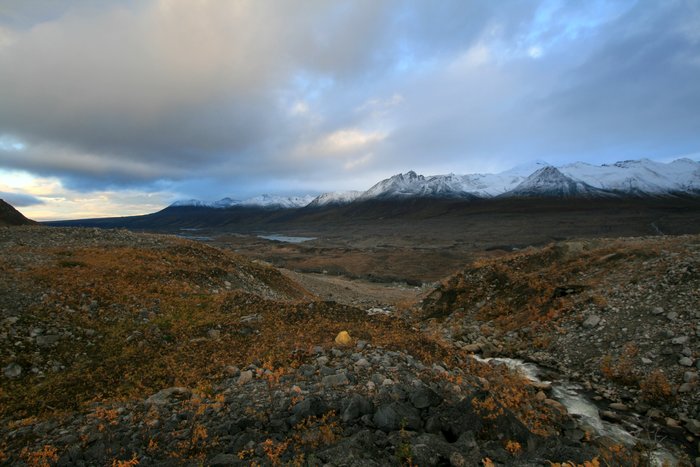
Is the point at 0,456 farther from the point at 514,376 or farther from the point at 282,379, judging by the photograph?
the point at 514,376

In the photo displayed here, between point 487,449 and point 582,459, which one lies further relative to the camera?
point 487,449

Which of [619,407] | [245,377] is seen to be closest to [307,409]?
[245,377]

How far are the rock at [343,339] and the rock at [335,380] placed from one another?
2425 millimetres

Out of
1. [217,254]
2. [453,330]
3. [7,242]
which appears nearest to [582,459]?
[453,330]

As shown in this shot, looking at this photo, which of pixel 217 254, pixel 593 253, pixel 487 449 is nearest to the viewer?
pixel 487 449

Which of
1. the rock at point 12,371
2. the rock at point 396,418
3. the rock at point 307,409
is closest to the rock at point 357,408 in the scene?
the rock at point 396,418

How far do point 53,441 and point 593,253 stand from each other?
1025 inches

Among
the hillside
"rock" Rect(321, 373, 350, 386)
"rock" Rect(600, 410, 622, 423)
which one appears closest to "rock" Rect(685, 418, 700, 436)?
"rock" Rect(600, 410, 622, 423)

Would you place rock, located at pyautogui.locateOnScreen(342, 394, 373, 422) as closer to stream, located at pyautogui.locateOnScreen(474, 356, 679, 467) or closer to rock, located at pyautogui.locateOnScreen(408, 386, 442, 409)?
rock, located at pyautogui.locateOnScreen(408, 386, 442, 409)

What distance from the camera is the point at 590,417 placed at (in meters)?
10.4

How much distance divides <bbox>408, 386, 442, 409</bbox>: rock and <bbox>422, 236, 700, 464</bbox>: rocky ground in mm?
6378

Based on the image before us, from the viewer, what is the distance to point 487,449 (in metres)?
6.34

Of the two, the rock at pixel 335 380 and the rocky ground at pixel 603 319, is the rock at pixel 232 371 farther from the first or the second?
the rocky ground at pixel 603 319

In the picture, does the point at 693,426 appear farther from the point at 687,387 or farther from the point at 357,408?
the point at 357,408
